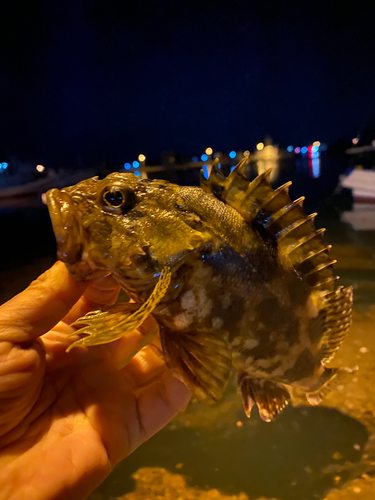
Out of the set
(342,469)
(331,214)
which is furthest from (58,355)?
(331,214)

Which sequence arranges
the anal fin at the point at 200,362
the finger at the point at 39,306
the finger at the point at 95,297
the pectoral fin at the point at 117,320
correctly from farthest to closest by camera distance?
1. the finger at the point at 95,297
2. the anal fin at the point at 200,362
3. the finger at the point at 39,306
4. the pectoral fin at the point at 117,320

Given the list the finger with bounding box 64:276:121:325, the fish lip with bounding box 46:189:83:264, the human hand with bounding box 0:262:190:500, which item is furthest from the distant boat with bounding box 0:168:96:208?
the fish lip with bounding box 46:189:83:264

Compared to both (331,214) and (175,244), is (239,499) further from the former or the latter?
(331,214)

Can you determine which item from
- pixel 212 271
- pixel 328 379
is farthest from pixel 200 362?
pixel 328 379

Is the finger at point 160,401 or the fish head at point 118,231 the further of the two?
the finger at point 160,401

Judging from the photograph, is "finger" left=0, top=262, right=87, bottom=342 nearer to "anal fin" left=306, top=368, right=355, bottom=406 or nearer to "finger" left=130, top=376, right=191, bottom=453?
"finger" left=130, top=376, right=191, bottom=453

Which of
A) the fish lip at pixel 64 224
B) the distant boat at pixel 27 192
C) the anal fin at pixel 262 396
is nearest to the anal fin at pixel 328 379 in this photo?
the anal fin at pixel 262 396

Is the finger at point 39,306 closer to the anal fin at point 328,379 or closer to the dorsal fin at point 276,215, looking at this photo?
the dorsal fin at point 276,215
